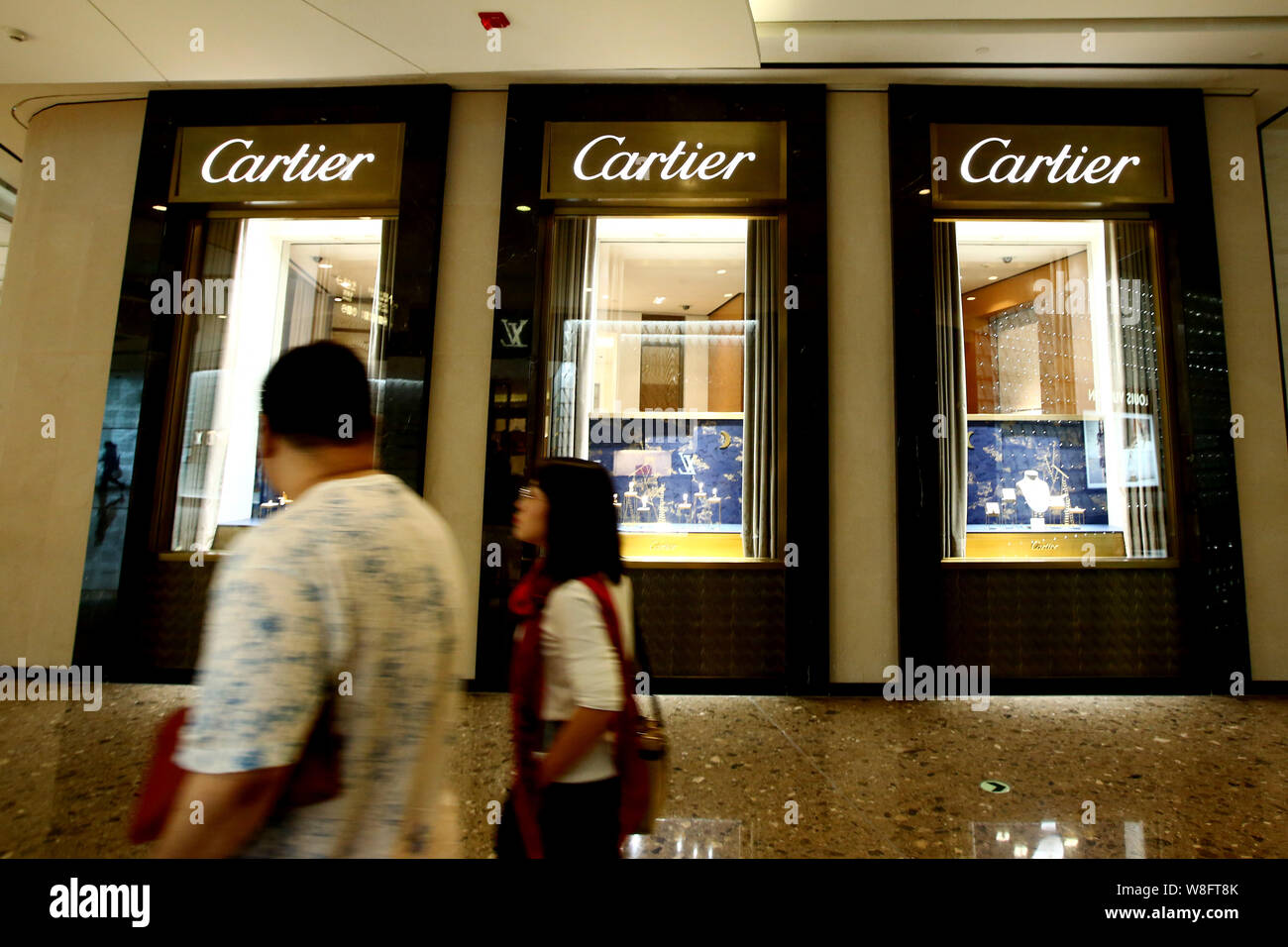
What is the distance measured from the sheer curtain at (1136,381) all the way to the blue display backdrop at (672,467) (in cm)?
289

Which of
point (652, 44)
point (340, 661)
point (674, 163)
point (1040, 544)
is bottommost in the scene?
point (340, 661)

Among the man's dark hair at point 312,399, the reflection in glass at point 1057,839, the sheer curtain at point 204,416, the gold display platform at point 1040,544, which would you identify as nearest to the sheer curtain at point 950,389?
the gold display platform at point 1040,544

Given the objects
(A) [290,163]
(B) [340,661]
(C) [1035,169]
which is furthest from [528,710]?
(C) [1035,169]

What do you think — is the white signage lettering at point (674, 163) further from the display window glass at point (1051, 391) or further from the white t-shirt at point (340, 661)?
the white t-shirt at point (340, 661)

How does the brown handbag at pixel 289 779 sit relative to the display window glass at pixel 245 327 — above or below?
below

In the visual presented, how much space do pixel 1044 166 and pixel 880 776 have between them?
4.42 meters

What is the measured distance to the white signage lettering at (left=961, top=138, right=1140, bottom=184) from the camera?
474 centimetres

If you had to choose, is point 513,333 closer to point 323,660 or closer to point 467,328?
point 467,328

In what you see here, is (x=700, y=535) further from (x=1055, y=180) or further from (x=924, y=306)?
(x=1055, y=180)

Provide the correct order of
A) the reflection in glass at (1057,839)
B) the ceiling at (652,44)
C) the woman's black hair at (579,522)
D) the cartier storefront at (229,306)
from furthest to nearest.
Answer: the cartier storefront at (229,306) < the ceiling at (652,44) < the reflection in glass at (1057,839) < the woman's black hair at (579,522)

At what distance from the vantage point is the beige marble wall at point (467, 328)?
456 cm

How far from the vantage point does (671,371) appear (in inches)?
196

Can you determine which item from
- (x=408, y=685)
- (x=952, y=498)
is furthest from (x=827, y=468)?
(x=408, y=685)

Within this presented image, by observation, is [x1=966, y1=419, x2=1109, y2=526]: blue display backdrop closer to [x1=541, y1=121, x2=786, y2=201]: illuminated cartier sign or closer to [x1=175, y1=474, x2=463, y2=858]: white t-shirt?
[x1=541, y1=121, x2=786, y2=201]: illuminated cartier sign
